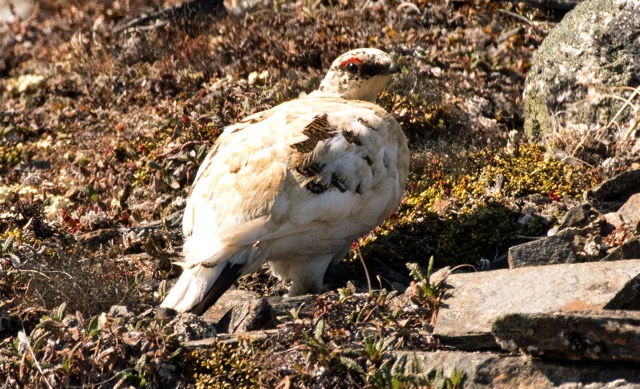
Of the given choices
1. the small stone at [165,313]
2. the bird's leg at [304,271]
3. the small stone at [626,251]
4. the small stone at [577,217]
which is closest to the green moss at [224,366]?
the small stone at [165,313]

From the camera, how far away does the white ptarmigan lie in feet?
A: 17.1

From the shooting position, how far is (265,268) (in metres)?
6.48

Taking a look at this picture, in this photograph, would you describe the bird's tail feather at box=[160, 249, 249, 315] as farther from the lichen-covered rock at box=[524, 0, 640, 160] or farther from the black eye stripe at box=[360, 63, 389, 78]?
the lichen-covered rock at box=[524, 0, 640, 160]

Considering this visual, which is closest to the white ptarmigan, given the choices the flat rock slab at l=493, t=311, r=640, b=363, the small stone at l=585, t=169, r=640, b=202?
the small stone at l=585, t=169, r=640, b=202

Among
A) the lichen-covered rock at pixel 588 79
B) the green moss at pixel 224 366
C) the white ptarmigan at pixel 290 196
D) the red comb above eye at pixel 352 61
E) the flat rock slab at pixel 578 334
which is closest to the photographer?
the flat rock slab at pixel 578 334

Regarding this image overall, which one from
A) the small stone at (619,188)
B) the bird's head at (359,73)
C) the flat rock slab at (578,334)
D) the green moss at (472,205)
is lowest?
the green moss at (472,205)

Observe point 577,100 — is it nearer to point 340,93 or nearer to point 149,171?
point 340,93

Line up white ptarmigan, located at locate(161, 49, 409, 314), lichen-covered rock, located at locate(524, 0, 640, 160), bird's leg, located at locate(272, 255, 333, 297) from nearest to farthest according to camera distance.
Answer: white ptarmigan, located at locate(161, 49, 409, 314) → bird's leg, located at locate(272, 255, 333, 297) → lichen-covered rock, located at locate(524, 0, 640, 160)

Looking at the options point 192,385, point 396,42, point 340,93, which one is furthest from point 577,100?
point 192,385

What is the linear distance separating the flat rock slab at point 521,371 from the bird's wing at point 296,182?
4.95ft

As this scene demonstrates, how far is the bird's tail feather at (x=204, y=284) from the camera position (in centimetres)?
511

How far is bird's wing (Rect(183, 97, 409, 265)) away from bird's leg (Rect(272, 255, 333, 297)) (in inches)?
9.5

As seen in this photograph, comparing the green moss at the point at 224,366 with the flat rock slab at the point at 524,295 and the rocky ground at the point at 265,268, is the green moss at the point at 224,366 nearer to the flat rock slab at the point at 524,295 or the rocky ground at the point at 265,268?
the rocky ground at the point at 265,268

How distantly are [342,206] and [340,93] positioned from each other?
1574 millimetres
